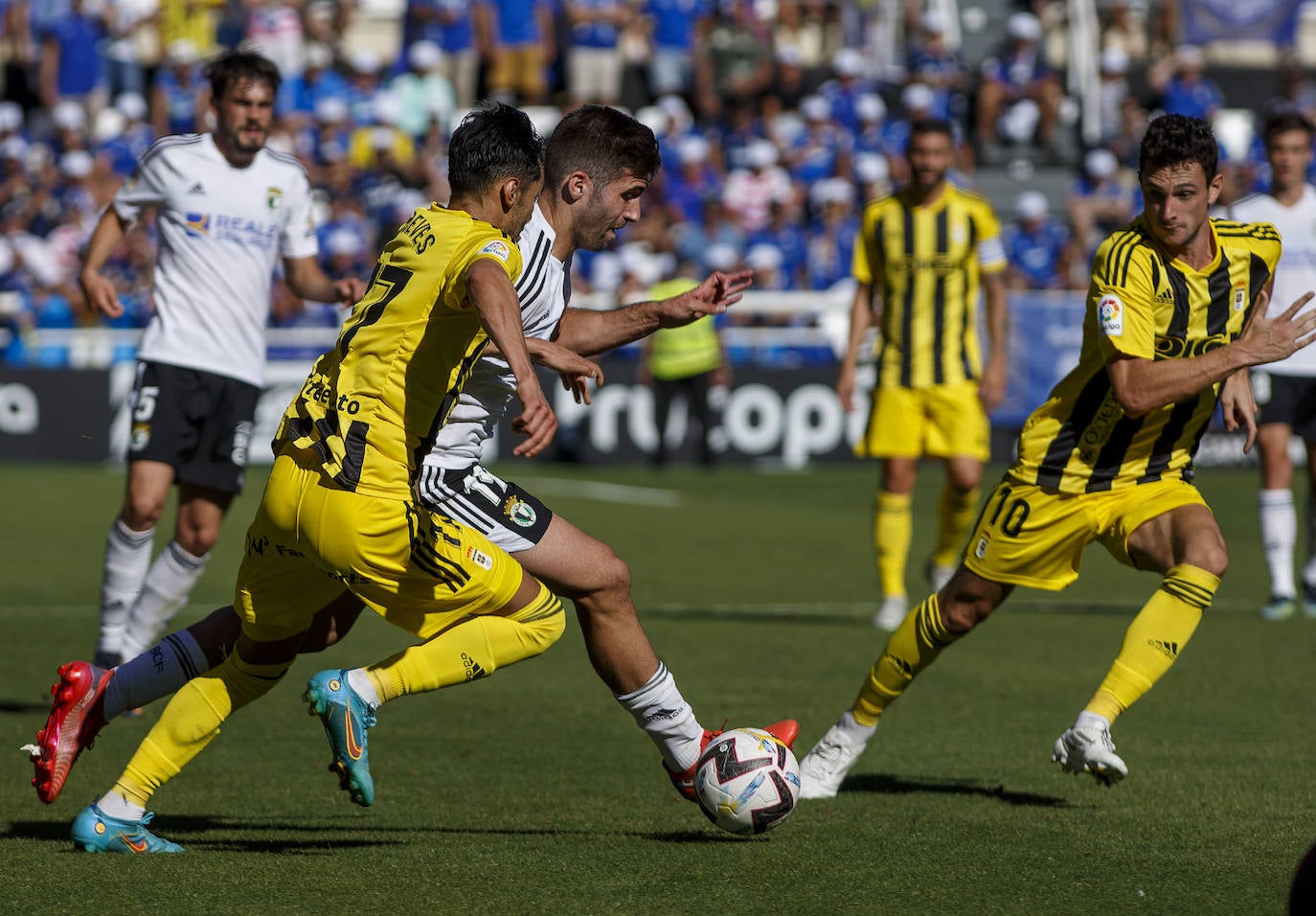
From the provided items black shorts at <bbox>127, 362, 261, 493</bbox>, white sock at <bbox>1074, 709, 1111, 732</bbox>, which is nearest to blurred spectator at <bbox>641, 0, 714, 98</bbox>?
black shorts at <bbox>127, 362, 261, 493</bbox>

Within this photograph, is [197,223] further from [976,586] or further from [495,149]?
[976,586]

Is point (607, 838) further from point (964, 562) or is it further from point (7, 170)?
point (7, 170)

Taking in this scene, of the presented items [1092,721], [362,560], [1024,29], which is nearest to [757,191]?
→ [1024,29]

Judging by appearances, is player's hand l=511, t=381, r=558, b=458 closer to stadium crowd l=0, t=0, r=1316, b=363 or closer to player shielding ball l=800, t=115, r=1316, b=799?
player shielding ball l=800, t=115, r=1316, b=799

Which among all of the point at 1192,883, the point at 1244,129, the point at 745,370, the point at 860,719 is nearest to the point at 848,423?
the point at 745,370

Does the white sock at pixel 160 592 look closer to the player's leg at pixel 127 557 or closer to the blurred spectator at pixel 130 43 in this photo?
the player's leg at pixel 127 557

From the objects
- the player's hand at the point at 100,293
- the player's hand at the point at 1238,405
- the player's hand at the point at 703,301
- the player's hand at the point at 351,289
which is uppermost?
the player's hand at the point at 703,301

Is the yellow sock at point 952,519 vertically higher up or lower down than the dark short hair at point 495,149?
lower down

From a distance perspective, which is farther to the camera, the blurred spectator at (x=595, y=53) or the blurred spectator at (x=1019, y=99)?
the blurred spectator at (x=1019, y=99)

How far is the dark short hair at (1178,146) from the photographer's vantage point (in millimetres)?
5656

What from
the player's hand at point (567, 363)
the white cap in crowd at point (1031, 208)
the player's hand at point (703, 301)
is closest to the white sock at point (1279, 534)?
the player's hand at point (703, 301)

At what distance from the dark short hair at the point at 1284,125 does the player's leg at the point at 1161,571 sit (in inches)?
171

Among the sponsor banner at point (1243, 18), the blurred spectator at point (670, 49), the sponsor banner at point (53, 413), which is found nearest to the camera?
the sponsor banner at point (53, 413)

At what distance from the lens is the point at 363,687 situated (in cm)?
474
